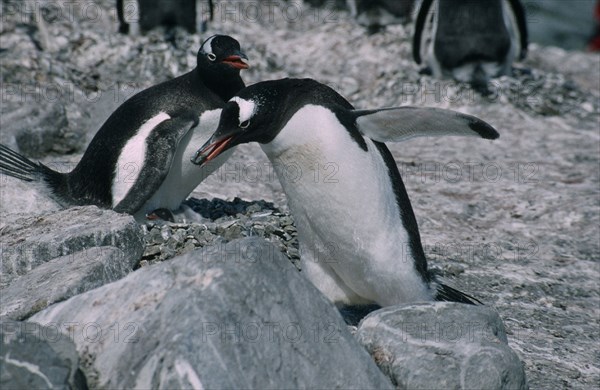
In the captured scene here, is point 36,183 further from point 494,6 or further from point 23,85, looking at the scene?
point 494,6

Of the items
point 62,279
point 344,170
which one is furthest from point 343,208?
point 62,279

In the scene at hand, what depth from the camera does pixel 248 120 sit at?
11.5ft

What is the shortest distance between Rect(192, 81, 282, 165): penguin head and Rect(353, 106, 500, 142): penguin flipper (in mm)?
329

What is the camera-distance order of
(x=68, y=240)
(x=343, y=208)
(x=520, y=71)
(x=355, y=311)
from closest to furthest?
(x=343, y=208) < (x=68, y=240) < (x=355, y=311) < (x=520, y=71)

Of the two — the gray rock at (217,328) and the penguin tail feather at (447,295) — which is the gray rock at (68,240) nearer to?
the gray rock at (217,328)

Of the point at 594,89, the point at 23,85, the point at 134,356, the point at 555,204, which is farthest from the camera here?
the point at 594,89

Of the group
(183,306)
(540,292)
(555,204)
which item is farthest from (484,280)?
(183,306)


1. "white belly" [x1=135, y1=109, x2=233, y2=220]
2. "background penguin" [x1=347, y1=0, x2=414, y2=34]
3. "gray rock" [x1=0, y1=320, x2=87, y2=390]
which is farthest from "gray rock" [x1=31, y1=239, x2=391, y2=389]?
"background penguin" [x1=347, y1=0, x2=414, y2=34]

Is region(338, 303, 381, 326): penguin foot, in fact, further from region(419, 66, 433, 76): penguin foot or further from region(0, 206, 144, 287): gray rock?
region(419, 66, 433, 76): penguin foot

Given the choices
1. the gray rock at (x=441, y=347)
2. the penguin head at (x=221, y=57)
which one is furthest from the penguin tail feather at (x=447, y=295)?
the penguin head at (x=221, y=57)

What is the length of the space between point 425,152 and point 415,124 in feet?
10.4

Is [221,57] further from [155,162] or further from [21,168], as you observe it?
[21,168]

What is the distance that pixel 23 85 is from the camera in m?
7.18

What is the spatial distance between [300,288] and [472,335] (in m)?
0.64
